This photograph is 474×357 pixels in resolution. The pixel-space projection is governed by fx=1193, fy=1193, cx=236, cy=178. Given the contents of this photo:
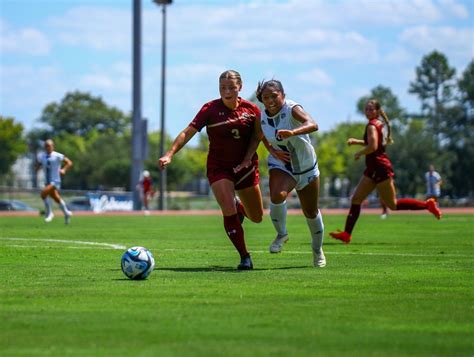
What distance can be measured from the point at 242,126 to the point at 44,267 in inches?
108

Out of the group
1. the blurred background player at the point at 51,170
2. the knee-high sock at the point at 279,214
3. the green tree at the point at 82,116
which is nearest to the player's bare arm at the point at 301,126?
the knee-high sock at the point at 279,214

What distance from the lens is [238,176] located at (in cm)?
1356

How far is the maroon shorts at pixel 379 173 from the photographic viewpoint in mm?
19938

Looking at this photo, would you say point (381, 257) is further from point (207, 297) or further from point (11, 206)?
point (11, 206)

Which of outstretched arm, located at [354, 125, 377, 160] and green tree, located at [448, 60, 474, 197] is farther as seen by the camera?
green tree, located at [448, 60, 474, 197]

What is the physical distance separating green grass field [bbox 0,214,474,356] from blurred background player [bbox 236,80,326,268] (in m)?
0.74

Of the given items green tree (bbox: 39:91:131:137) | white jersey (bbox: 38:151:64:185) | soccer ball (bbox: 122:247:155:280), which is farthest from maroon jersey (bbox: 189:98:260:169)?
green tree (bbox: 39:91:131:137)

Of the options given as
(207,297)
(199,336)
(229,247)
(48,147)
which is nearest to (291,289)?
(207,297)

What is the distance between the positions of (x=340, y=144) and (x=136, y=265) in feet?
386

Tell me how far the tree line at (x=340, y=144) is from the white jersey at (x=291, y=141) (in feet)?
298

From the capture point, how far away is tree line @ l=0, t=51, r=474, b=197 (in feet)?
354

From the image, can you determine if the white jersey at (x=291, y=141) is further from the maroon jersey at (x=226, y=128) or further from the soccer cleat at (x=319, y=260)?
the soccer cleat at (x=319, y=260)

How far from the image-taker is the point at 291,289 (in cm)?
1060

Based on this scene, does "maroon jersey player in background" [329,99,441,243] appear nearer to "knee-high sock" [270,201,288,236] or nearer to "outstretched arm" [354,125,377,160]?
"outstretched arm" [354,125,377,160]
